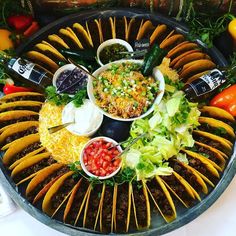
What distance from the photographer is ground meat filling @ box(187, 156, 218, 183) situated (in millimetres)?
2133

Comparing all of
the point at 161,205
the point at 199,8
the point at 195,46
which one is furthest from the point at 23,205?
the point at 199,8

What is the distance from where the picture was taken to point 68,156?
7.13 feet

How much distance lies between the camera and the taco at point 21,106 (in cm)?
222

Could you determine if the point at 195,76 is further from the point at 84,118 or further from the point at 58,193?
the point at 58,193

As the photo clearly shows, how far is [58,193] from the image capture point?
2109mm

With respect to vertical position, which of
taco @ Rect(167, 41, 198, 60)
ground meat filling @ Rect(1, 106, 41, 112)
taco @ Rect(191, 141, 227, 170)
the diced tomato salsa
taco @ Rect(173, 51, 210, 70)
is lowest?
taco @ Rect(191, 141, 227, 170)

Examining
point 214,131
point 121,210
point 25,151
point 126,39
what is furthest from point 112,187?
point 126,39

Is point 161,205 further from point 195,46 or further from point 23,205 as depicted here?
point 195,46

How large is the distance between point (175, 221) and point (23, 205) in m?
0.70

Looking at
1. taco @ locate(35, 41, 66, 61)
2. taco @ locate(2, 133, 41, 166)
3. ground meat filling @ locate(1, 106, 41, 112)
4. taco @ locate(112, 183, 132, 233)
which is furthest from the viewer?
taco @ locate(35, 41, 66, 61)

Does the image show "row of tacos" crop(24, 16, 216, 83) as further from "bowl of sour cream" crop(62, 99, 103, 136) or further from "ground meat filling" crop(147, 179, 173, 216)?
"ground meat filling" crop(147, 179, 173, 216)

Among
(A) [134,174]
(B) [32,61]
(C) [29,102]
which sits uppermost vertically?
(B) [32,61]

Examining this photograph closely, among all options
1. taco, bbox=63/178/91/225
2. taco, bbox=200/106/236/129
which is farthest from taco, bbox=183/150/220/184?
taco, bbox=63/178/91/225

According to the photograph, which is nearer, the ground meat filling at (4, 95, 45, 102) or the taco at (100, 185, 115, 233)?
the taco at (100, 185, 115, 233)
